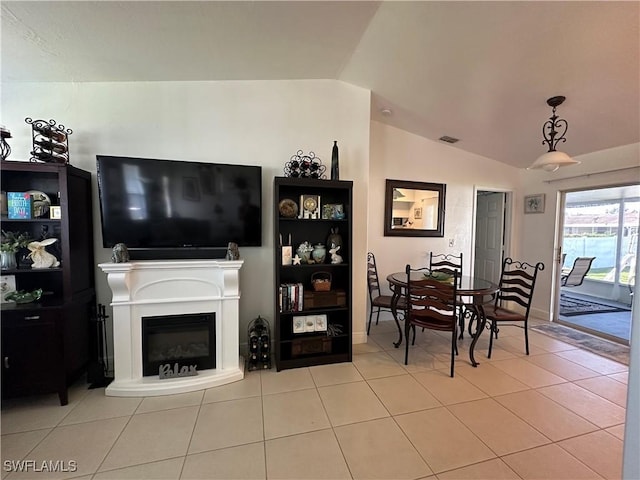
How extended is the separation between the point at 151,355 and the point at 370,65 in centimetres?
325

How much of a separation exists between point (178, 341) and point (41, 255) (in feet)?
4.03

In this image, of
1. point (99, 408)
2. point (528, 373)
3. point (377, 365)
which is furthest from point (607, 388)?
point (99, 408)

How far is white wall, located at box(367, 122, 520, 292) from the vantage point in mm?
3773

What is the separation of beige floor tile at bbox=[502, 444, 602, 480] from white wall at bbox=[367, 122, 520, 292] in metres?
2.41

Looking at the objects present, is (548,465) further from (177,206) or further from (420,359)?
(177,206)

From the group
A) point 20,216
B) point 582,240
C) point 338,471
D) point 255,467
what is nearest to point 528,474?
point 338,471

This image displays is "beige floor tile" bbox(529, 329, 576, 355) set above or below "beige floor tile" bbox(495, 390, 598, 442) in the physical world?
below

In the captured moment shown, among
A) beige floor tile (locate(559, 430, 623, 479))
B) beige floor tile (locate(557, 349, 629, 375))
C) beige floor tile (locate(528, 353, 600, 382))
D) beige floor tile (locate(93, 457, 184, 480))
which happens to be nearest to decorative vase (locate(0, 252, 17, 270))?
beige floor tile (locate(93, 457, 184, 480))

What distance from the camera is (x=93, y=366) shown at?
7.20 feet

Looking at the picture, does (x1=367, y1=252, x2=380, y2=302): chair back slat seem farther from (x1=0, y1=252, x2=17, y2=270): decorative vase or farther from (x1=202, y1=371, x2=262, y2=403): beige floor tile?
(x1=0, y1=252, x2=17, y2=270): decorative vase

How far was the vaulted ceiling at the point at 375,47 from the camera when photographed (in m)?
1.76

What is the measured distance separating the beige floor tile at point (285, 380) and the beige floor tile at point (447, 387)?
3.26 ft

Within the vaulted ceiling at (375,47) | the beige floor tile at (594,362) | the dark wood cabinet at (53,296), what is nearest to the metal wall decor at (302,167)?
the vaulted ceiling at (375,47)

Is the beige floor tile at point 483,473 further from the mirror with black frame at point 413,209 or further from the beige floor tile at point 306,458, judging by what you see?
the mirror with black frame at point 413,209
